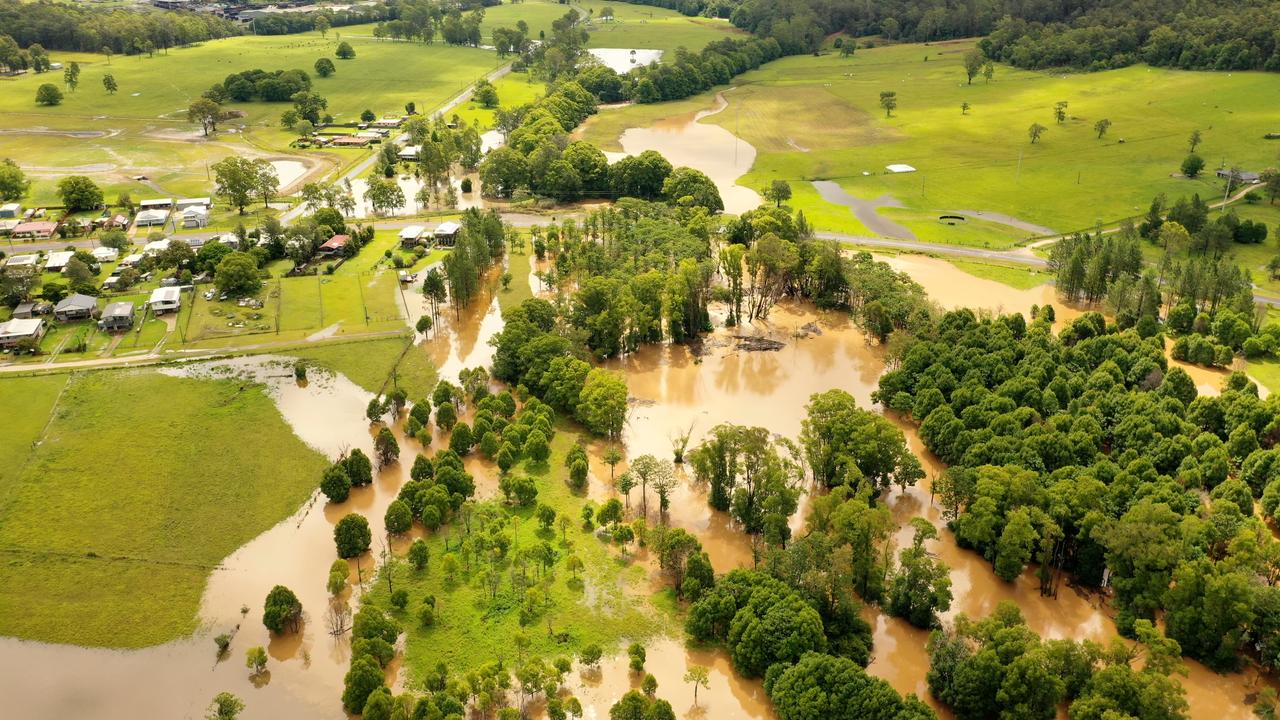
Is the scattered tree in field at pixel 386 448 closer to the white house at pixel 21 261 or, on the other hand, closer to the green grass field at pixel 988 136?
the white house at pixel 21 261

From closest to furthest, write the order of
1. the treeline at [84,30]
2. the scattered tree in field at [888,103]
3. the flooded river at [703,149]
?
1. the flooded river at [703,149]
2. the scattered tree in field at [888,103]
3. the treeline at [84,30]

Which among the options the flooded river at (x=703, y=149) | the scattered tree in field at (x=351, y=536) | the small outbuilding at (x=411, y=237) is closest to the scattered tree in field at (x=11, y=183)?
the small outbuilding at (x=411, y=237)

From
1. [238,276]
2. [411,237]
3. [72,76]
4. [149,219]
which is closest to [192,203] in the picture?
[149,219]

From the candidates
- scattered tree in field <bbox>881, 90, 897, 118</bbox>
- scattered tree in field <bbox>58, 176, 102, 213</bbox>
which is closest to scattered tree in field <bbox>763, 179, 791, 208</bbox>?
scattered tree in field <bbox>881, 90, 897, 118</bbox>

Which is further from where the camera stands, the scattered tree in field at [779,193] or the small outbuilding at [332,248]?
the scattered tree in field at [779,193]

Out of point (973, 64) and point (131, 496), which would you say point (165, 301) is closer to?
point (131, 496)

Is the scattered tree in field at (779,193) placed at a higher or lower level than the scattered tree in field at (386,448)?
higher

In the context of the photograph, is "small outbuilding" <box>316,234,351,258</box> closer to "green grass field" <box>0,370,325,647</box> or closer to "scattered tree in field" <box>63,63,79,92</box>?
"green grass field" <box>0,370,325,647</box>
